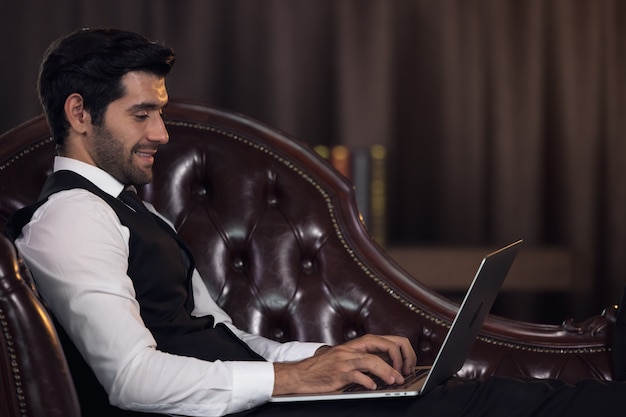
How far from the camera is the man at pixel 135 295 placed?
3.80ft

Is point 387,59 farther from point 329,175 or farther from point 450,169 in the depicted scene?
point 329,175

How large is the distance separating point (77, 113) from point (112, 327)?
0.39m

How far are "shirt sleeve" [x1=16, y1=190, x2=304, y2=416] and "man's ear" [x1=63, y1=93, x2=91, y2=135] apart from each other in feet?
0.59

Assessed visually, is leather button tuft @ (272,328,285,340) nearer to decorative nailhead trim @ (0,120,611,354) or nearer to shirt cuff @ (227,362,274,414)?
A: decorative nailhead trim @ (0,120,611,354)

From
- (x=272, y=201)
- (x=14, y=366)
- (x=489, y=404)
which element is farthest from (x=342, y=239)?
(x=14, y=366)

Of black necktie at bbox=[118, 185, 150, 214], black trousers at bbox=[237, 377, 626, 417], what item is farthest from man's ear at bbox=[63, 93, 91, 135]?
black trousers at bbox=[237, 377, 626, 417]

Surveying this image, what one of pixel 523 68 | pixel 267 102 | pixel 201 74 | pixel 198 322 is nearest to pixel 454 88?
pixel 523 68

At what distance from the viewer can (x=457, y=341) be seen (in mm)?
1226

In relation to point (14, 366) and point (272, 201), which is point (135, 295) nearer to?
point (14, 366)

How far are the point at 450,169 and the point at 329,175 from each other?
172 centimetres

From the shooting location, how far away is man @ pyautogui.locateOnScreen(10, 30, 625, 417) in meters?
1.16

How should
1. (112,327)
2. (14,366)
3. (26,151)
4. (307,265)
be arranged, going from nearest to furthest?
(14,366) → (112,327) → (26,151) → (307,265)

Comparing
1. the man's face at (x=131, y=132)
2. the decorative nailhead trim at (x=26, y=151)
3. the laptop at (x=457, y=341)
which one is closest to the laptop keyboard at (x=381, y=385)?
the laptop at (x=457, y=341)

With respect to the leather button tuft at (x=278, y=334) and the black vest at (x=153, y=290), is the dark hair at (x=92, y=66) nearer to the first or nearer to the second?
the black vest at (x=153, y=290)
